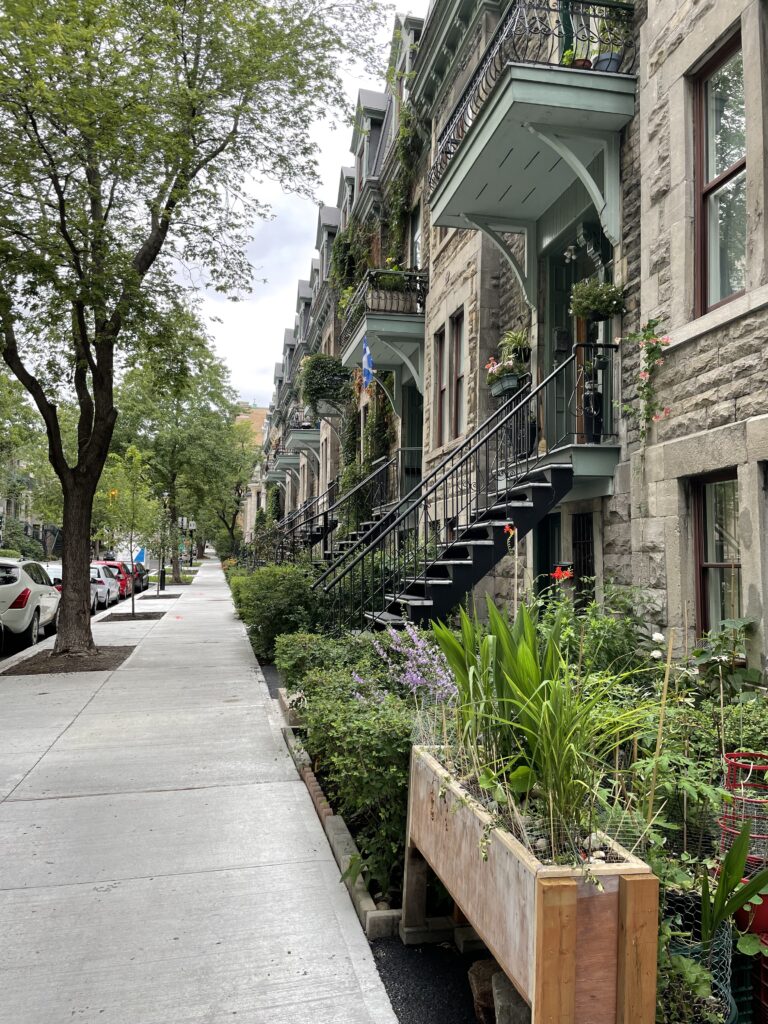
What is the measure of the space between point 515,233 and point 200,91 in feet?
17.2

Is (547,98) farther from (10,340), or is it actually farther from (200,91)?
(10,340)

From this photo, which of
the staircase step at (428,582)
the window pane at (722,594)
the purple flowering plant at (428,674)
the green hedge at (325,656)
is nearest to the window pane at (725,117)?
the window pane at (722,594)

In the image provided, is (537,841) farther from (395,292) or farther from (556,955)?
(395,292)

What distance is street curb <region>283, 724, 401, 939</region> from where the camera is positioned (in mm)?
3570

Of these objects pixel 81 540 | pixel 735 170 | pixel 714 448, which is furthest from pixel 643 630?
pixel 81 540

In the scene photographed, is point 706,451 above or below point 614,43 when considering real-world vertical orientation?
below

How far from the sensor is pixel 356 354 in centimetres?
1559

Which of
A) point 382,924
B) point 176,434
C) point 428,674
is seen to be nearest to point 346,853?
point 382,924

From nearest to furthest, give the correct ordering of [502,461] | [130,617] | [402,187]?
[502,461], [402,187], [130,617]

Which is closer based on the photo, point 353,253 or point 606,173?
point 606,173

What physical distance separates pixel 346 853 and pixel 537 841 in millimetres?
2243

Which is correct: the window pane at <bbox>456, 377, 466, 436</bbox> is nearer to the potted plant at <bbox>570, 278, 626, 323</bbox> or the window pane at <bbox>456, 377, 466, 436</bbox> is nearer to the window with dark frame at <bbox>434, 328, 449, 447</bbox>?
the window with dark frame at <bbox>434, 328, 449, 447</bbox>

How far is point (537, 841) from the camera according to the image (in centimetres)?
238

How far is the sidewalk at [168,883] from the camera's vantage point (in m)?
3.08
